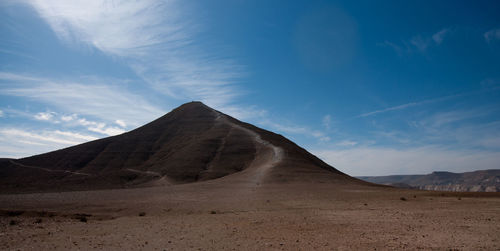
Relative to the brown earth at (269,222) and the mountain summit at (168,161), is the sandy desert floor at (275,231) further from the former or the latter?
the mountain summit at (168,161)

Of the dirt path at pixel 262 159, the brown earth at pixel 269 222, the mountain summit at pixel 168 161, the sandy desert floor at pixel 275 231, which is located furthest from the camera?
the mountain summit at pixel 168 161

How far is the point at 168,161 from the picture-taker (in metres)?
71.9

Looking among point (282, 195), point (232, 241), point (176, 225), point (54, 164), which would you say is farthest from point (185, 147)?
point (232, 241)

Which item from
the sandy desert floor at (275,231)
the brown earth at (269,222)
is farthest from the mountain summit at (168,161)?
the sandy desert floor at (275,231)

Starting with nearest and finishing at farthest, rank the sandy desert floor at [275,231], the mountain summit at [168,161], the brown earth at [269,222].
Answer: the sandy desert floor at [275,231]
the brown earth at [269,222]
the mountain summit at [168,161]

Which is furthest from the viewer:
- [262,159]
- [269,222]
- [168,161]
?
[168,161]

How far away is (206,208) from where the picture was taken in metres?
24.7

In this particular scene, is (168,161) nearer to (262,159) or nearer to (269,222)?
(262,159)

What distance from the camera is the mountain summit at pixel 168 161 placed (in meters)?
54.4

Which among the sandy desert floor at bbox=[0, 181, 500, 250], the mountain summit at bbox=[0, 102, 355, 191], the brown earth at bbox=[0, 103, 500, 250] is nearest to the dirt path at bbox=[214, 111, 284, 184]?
the mountain summit at bbox=[0, 102, 355, 191]

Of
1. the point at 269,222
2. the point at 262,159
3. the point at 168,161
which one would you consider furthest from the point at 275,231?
the point at 168,161

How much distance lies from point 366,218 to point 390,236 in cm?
521

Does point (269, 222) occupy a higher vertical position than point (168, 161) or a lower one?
lower

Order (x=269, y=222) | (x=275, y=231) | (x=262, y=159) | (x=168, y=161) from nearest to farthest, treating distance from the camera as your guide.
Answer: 1. (x=275, y=231)
2. (x=269, y=222)
3. (x=262, y=159)
4. (x=168, y=161)
